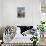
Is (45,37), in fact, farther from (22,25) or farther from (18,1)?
(18,1)

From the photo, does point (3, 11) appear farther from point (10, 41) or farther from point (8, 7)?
point (10, 41)

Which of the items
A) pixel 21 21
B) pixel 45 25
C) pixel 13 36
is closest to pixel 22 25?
pixel 21 21

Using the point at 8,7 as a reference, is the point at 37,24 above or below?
below

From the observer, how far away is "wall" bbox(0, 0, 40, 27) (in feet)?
14.5

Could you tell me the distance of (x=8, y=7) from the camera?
4.45 metres

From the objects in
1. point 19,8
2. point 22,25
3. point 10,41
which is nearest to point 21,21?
point 22,25

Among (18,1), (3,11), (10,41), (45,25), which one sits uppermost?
(18,1)

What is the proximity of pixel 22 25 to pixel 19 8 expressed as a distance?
1.90 feet

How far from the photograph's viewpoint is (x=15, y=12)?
4.46 metres

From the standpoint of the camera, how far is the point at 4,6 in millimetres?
4465

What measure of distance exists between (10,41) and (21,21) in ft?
2.47

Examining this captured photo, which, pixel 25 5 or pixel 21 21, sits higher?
pixel 25 5

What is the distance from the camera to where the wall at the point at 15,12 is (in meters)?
4.41

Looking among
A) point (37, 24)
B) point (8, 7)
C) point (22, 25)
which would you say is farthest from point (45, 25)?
point (8, 7)
